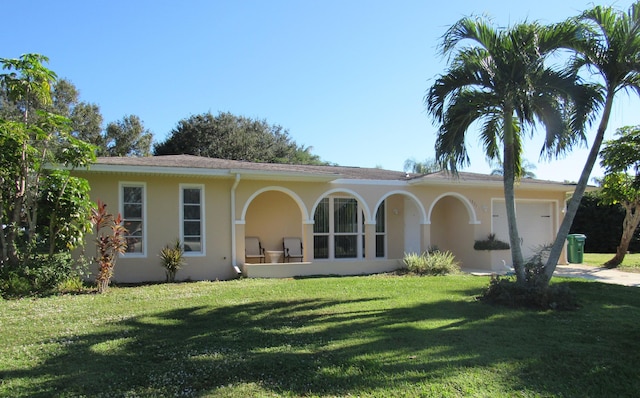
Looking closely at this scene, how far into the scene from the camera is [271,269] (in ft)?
42.0

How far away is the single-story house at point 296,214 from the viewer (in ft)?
40.2

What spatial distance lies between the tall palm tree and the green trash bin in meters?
9.93

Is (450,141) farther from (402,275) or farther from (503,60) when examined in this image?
(402,275)

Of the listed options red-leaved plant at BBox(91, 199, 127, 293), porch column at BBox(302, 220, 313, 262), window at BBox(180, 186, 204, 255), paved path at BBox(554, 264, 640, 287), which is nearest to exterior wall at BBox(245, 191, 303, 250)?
porch column at BBox(302, 220, 313, 262)

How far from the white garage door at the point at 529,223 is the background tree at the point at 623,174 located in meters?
2.06

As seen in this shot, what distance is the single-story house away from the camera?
482 inches

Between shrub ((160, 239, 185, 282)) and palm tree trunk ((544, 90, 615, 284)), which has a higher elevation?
palm tree trunk ((544, 90, 615, 284))

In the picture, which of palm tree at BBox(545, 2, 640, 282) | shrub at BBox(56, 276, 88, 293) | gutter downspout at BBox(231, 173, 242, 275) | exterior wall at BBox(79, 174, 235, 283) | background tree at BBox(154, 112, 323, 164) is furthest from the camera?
background tree at BBox(154, 112, 323, 164)

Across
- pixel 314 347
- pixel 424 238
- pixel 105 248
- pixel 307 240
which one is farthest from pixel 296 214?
pixel 314 347

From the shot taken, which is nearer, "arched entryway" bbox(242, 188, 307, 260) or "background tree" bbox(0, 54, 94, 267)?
"background tree" bbox(0, 54, 94, 267)

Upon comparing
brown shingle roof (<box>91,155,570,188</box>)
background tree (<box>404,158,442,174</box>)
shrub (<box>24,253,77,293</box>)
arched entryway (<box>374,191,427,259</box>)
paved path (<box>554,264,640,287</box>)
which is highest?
background tree (<box>404,158,442,174</box>)

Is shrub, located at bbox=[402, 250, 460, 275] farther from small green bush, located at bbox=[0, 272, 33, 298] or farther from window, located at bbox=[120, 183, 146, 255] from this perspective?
small green bush, located at bbox=[0, 272, 33, 298]

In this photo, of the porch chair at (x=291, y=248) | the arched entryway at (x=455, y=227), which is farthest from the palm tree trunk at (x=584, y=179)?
the porch chair at (x=291, y=248)

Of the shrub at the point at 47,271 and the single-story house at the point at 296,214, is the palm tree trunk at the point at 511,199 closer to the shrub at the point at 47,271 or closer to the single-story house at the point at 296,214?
the single-story house at the point at 296,214
